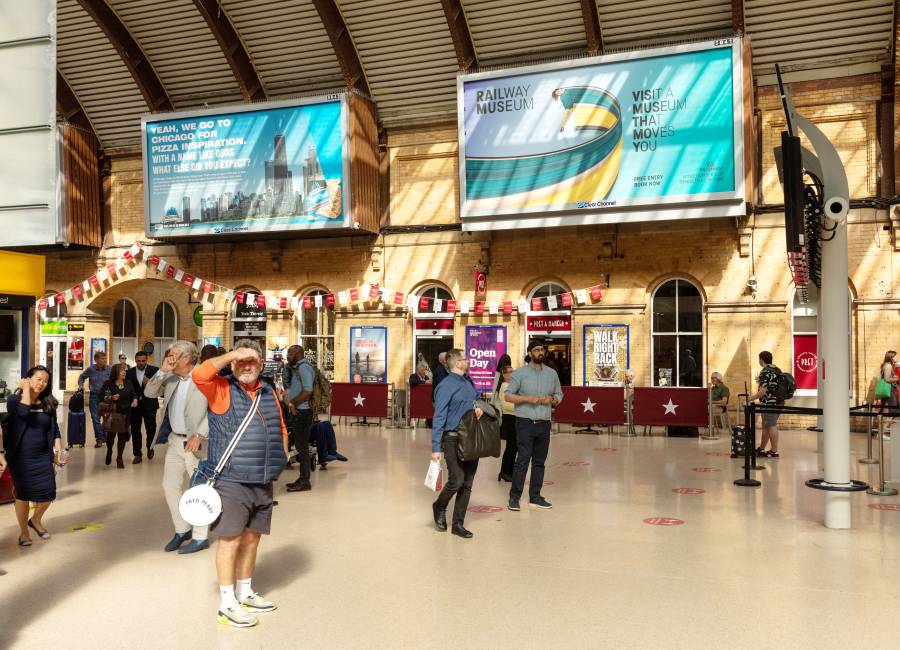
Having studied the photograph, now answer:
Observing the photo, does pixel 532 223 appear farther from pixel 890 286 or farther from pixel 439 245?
pixel 890 286

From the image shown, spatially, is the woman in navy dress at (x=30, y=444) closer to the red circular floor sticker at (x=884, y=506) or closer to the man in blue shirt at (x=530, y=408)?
the man in blue shirt at (x=530, y=408)

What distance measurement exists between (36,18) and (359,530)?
202 inches

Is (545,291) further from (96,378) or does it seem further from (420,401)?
(96,378)

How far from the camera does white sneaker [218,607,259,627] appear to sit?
194 inches

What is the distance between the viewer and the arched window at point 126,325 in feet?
89.6

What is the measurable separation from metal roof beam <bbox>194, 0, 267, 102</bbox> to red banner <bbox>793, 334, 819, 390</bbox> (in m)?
14.4

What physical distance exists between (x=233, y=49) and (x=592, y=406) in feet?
41.0

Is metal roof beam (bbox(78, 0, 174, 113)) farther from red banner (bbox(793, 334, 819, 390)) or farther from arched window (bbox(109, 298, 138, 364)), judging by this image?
red banner (bbox(793, 334, 819, 390))

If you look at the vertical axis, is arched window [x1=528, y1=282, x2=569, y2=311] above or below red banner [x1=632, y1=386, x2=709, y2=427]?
above

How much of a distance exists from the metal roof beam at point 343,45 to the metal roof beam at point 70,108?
8257 mm

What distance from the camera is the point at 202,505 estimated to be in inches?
190

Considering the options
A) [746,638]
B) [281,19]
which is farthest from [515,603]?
[281,19]

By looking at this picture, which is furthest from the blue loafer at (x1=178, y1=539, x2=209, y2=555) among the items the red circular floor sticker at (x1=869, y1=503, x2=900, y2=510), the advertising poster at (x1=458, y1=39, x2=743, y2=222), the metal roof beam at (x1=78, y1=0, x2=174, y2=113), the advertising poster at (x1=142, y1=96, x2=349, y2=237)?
the metal roof beam at (x1=78, y1=0, x2=174, y2=113)

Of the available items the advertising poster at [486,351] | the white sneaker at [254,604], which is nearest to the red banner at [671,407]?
the advertising poster at [486,351]
